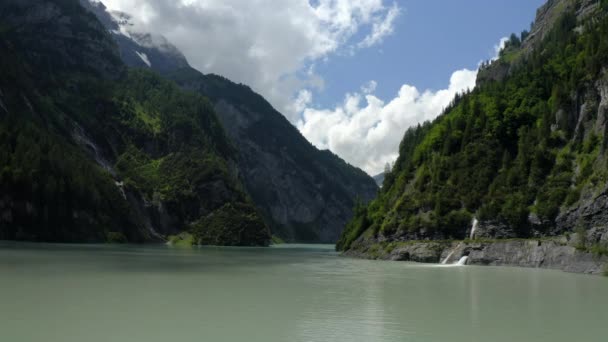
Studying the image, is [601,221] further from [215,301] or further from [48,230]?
[48,230]

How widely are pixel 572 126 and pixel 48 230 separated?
450 feet

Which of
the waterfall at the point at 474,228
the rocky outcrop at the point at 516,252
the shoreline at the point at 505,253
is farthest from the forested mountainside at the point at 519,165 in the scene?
the shoreline at the point at 505,253

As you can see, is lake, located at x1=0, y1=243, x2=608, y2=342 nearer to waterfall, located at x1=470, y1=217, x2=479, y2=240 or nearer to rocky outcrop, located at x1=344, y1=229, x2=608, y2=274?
rocky outcrop, located at x1=344, y1=229, x2=608, y2=274

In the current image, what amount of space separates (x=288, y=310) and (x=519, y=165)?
2801 inches

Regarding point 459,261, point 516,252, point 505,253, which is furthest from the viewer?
point 459,261

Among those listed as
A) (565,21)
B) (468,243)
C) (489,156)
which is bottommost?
(468,243)

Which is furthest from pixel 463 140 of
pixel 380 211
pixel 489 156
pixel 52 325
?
pixel 52 325

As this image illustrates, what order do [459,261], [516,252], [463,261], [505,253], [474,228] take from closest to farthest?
[516,252] < [505,253] < [463,261] < [459,261] < [474,228]

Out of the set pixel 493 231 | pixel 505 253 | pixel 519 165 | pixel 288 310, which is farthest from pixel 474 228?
pixel 288 310

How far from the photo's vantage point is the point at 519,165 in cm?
9075

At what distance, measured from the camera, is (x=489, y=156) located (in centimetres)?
9981

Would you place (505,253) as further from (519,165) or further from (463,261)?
(519,165)

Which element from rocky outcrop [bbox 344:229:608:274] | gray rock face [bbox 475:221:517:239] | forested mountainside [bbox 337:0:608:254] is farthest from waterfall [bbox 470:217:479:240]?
rocky outcrop [bbox 344:229:608:274]

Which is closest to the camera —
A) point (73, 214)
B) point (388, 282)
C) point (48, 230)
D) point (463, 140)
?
point (388, 282)
